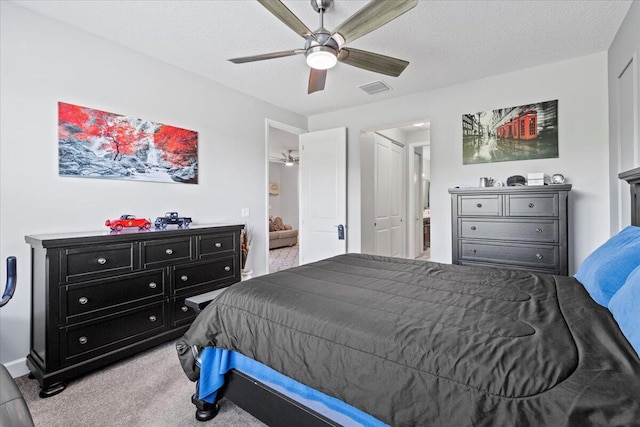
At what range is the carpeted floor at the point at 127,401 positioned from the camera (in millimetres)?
1716

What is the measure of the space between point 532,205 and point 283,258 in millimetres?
4992

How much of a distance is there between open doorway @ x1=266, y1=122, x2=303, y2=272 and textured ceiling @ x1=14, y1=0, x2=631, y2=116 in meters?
1.53

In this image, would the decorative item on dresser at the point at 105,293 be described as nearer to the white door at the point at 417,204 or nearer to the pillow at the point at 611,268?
the pillow at the point at 611,268

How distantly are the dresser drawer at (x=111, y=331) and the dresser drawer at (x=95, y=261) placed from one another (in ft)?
1.14

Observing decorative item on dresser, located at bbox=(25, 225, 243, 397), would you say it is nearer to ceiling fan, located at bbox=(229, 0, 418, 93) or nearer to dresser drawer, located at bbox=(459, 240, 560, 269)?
ceiling fan, located at bbox=(229, 0, 418, 93)

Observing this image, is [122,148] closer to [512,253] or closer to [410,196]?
[512,253]

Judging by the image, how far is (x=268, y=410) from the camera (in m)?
1.46

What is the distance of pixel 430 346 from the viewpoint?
1.00 m

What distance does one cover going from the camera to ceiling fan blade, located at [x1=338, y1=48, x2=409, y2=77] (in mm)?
2162

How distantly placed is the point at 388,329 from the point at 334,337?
8.4 inches

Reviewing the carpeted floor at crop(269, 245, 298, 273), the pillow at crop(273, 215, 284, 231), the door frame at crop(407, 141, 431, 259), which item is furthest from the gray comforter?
the pillow at crop(273, 215, 284, 231)

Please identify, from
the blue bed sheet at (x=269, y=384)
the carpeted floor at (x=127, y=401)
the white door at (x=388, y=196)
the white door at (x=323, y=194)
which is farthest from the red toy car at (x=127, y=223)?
the white door at (x=388, y=196)

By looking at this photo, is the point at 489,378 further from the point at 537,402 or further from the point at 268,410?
the point at 268,410

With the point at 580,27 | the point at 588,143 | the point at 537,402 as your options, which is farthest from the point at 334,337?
the point at 588,143
